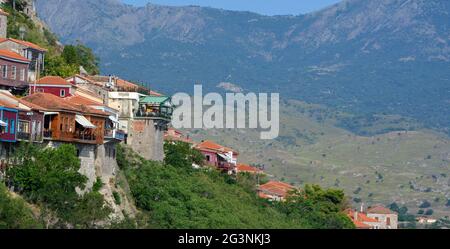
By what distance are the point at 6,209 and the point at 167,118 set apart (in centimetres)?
3415

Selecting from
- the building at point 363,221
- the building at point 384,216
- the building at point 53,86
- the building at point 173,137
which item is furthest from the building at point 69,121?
the building at point 384,216

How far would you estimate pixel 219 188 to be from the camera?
81.8 metres

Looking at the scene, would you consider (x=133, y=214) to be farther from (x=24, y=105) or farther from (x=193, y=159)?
(x=193, y=159)

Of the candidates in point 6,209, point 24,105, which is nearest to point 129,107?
point 24,105

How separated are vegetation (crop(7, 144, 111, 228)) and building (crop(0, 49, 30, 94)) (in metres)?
8.89

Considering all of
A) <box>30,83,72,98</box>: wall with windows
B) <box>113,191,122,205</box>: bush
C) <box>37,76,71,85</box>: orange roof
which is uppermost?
<box>37,76,71,85</box>: orange roof

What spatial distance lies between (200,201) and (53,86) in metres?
12.3

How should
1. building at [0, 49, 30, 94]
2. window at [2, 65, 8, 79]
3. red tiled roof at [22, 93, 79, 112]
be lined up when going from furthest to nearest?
window at [2, 65, 8, 79]
building at [0, 49, 30, 94]
red tiled roof at [22, 93, 79, 112]

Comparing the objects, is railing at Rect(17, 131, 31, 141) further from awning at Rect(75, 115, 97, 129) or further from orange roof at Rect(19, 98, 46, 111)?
awning at Rect(75, 115, 97, 129)

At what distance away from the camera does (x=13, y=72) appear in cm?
6131

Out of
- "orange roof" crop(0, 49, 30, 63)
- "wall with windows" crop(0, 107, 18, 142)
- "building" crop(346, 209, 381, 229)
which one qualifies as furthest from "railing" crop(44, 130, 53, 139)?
"building" crop(346, 209, 381, 229)

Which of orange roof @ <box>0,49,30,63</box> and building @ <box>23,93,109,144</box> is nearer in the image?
building @ <box>23,93,109,144</box>

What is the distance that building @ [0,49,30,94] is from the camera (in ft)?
197
